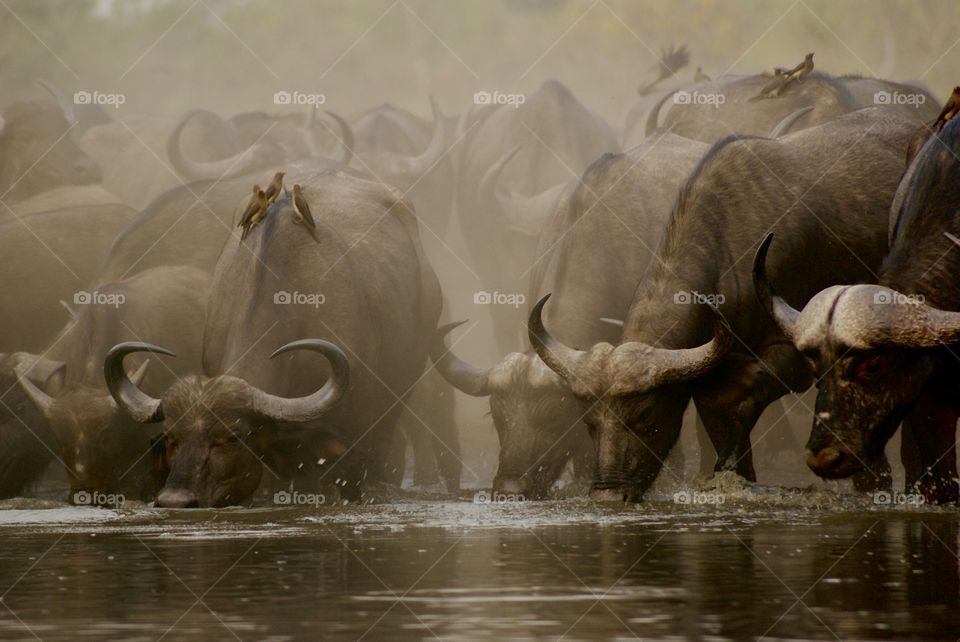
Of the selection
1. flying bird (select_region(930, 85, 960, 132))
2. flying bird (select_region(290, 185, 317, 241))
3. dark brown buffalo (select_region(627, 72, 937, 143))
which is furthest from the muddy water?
dark brown buffalo (select_region(627, 72, 937, 143))

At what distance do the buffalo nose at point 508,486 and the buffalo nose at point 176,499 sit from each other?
2.12 meters

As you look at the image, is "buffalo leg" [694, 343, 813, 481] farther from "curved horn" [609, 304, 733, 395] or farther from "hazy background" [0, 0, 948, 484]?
"hazy background" [0, 0, 948, 484]

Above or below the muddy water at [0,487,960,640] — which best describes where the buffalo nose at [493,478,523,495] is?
above

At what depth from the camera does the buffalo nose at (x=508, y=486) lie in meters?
13.0

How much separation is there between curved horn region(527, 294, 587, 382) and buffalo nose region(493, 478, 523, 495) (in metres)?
0.82

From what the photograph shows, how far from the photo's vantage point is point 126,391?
13.3 meters

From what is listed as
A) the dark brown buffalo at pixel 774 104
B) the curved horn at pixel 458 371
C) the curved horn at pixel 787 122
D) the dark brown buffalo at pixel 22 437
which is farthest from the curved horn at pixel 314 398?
the dark brown buffalo at pixel 774 104

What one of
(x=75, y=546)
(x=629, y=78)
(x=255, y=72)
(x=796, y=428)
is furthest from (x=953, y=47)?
(x=75, y=546)

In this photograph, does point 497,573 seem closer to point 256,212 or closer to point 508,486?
point 508,486

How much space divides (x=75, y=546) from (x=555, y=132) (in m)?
12.9

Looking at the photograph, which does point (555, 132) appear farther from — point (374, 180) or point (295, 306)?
point (295, 306)

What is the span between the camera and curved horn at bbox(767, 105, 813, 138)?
53.2 feet

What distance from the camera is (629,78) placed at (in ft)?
107

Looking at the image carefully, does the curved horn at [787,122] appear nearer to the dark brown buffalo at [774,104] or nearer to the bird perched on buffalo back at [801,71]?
the dark brown buffalo at [774,104]
